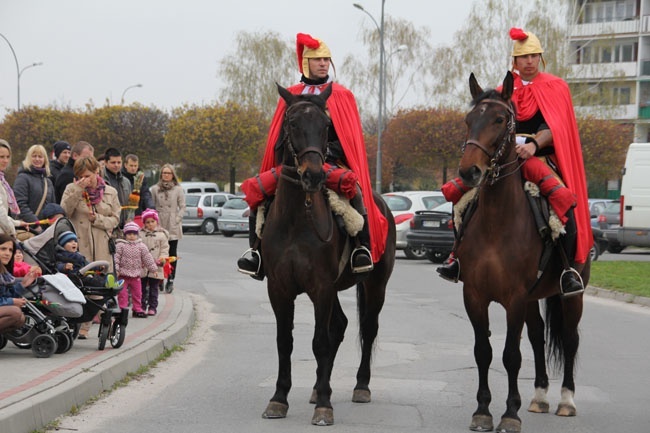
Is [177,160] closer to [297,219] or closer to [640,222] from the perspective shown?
[640,222]

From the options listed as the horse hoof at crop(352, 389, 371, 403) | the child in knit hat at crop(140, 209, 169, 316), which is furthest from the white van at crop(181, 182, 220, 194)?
the horse hoof at crop(352, 389, 371, 403)

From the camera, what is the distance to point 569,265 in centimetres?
768

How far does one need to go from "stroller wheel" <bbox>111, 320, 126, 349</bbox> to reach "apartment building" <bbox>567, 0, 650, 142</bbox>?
5093cm

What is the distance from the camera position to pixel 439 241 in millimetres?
23859

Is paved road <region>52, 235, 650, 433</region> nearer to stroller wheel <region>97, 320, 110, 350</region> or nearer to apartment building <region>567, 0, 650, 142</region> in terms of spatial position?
stroller wheel <region>97, 320, 110, 350</region>

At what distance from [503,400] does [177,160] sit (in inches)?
2257

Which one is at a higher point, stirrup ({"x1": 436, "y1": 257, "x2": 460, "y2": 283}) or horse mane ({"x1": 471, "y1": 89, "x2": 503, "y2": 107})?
horse mane ({"x1": 471, "y1": 89, "x2": 503, "y2": 107})

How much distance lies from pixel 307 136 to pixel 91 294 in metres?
3.72

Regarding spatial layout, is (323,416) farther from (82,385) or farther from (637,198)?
(637,198)

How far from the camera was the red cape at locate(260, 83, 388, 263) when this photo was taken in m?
8.08

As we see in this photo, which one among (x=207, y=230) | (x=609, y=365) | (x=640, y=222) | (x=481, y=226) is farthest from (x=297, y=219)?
(x=207, y=230)

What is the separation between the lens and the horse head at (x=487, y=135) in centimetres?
673

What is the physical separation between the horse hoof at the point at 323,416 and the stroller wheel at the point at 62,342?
3.17 metres

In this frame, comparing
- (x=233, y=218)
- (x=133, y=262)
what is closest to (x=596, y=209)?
(x=233, y=218)
